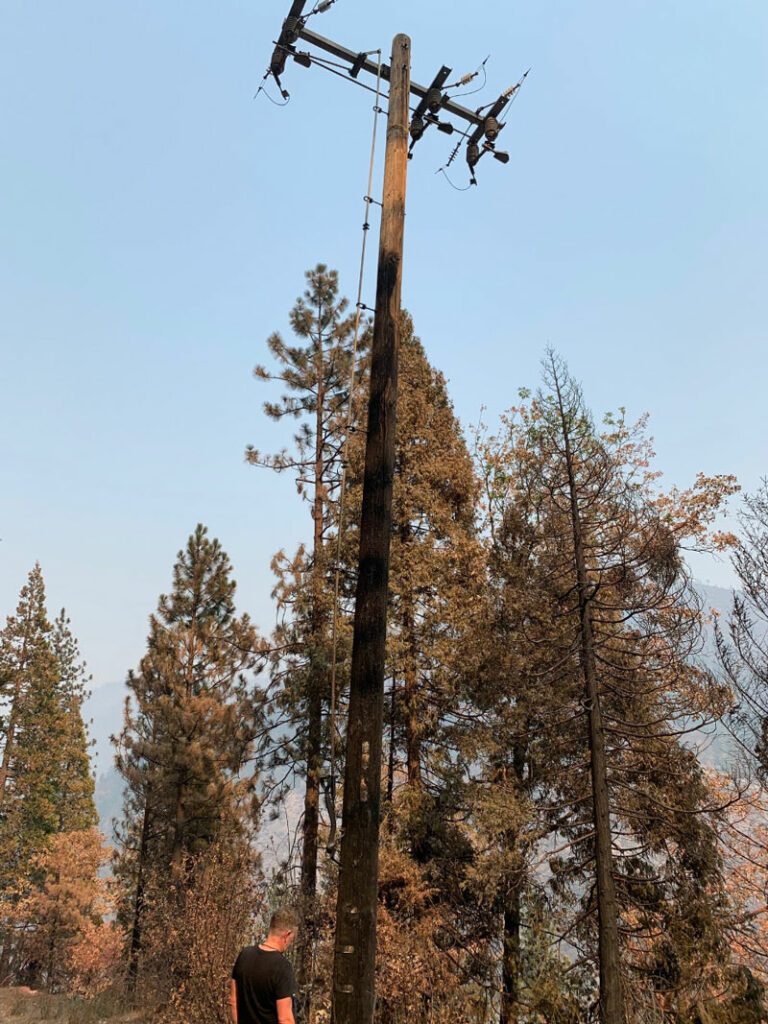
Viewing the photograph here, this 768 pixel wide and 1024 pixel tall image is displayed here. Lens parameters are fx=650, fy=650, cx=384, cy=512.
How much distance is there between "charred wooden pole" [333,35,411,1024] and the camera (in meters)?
3.62

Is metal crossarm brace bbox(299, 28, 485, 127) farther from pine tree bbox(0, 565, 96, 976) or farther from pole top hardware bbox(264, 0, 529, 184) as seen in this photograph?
pine tree bbox(0, 565, 96, 976)

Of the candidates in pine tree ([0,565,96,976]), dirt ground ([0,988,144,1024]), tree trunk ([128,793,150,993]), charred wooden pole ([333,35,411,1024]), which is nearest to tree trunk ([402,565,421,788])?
dirt ground ([0,988,144,1024])

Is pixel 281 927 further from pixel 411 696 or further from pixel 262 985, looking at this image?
pixel 411 696

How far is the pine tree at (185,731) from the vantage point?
20.3 meters

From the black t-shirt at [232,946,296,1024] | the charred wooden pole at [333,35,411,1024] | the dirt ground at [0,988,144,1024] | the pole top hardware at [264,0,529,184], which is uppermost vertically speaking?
the pole top hardware at [264,0,529,184]

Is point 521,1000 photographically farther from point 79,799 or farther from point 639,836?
point 79,799

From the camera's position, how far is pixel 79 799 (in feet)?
113

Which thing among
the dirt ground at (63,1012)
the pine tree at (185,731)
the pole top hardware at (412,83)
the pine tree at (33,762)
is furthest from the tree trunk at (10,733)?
the pole top hardware at (412,83)

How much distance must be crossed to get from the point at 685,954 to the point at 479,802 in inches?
169

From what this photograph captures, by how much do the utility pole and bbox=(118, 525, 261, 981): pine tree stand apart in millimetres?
15036

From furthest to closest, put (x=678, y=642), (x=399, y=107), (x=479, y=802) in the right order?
(x=479, y=802), (x=678, y=642), (x=399, y=107)

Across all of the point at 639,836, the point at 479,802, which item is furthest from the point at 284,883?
the point at 639,836

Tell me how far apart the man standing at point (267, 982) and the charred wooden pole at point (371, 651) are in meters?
0.77

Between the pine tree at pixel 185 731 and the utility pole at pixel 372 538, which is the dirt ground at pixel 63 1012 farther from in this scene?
the utility pole at pixel 372 538
